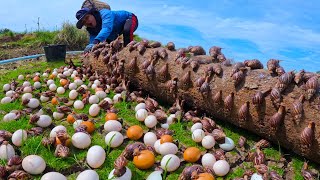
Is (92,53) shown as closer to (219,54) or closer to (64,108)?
(64,108)

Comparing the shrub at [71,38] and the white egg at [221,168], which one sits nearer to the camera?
the white egg at [221,168]

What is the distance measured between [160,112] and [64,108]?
161 cm

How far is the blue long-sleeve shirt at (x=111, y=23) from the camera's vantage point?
8.73 meters

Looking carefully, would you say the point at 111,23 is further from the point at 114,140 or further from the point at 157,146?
the point at 157,146

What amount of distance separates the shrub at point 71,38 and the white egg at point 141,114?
1041 centimetres

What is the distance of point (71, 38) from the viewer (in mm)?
14594

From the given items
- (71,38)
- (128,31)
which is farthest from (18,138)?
(71,38)

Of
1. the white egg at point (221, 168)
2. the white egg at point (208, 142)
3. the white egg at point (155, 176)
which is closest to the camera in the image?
the white egg at point (155, 176)

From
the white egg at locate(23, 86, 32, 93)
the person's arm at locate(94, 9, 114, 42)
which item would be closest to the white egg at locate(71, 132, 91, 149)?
the white egg at locate(23, 86, 32, 93)

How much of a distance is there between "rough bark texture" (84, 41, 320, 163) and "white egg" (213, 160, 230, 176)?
96 cm

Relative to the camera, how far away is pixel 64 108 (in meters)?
5.32

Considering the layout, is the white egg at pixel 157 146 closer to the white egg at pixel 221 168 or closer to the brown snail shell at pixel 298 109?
the white egg at pixel 221 168

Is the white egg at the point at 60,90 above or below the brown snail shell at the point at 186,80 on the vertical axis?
below

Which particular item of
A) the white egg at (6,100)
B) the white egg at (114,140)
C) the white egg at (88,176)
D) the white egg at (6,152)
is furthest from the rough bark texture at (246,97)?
the white egg at (6,152)
